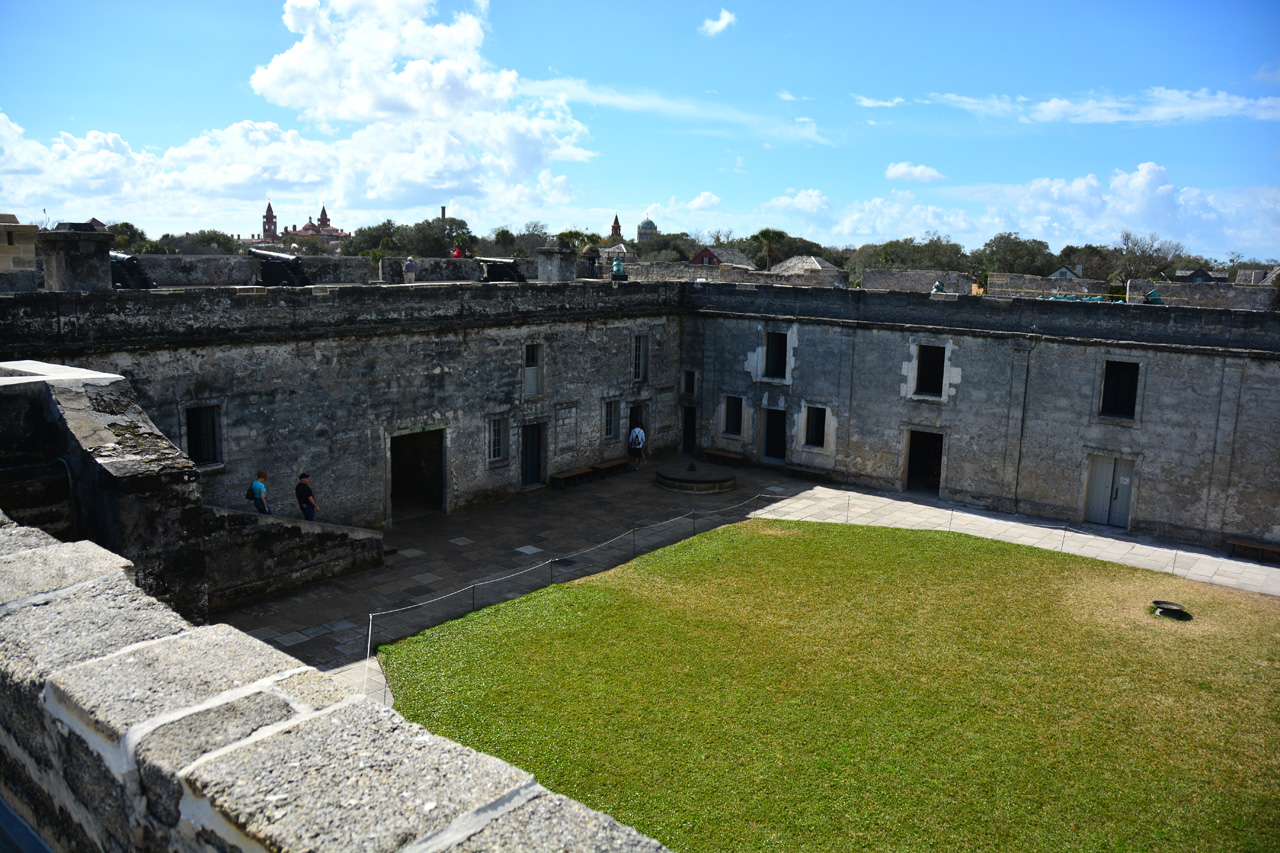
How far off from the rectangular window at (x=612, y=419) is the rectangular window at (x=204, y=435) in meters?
10.9

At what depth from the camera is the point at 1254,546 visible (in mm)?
18703

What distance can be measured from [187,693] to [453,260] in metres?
24.8

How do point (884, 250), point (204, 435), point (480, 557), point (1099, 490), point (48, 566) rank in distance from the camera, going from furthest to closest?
point (884, 250) → point (1099, 490) → point (480, 557) → point (204, 435) → point (48, 566)

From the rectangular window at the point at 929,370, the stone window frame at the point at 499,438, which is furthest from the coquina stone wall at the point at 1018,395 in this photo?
the stone window frame at the point at 499,438

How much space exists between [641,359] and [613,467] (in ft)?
11.5

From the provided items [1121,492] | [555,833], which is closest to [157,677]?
[555,833]

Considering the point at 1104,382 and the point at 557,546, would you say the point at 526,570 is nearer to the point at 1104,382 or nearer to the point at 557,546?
the point at 557,546

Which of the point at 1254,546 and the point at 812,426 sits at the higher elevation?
the point at 812,426

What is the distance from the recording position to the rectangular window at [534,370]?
72.7 feet

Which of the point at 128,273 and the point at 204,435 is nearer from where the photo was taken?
the point at 204,435

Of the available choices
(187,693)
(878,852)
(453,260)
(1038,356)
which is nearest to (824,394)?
(1038,356)

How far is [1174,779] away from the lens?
10344 millimetres

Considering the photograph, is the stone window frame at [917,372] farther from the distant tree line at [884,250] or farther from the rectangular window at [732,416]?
the distant tree line at [884,250]

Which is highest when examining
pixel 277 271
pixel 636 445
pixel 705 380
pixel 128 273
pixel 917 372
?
pixel 277 271
